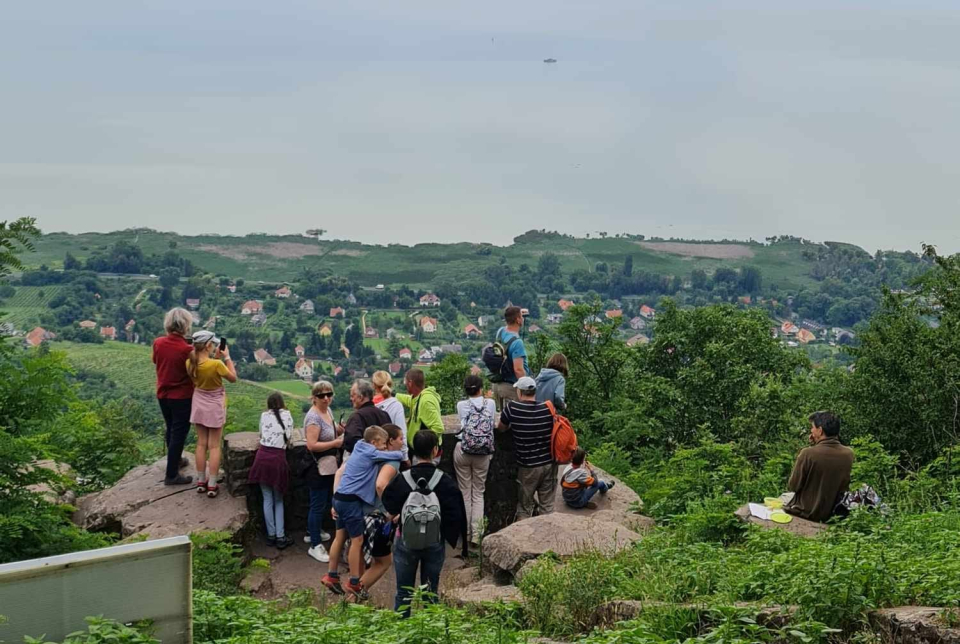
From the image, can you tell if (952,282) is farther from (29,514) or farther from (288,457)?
(29,514)

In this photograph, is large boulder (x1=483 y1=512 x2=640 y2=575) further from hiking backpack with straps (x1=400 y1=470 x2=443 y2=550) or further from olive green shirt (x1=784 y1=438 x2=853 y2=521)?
olive green shirt (x1=784 y1=438 x2=853 y2=521)

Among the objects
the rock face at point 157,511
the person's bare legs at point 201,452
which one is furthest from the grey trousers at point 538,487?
the person's bare legs at point 201,452

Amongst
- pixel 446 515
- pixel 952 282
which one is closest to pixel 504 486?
pixel 446 515

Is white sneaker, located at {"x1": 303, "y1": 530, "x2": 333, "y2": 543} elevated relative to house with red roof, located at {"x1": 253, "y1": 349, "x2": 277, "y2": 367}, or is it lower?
elevated

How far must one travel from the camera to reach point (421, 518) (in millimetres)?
7359

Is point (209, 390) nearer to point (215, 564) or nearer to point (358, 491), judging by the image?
point (215, 564)

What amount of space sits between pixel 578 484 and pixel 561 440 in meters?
0.82

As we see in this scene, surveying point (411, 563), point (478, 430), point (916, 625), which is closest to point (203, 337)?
point (478, 430)

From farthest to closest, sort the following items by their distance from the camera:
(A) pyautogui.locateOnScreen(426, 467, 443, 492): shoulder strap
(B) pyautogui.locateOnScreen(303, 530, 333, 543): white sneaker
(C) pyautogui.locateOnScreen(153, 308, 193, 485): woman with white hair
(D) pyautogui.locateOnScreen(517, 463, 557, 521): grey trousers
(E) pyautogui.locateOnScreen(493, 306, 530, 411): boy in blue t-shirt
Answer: (E) pyautogui.locateOnScreen(493, 306, 530, 411): boy in blue t-shirt < (B) pyautogui.locateOnScreen(303, 530, 333, 543): white sneaker < (D) pyautogui.locateOnScreen(517, 463, 557, 521): grey trousers < (C) pyautogui.locateOnScreen(153, 308, 193, 485): woman with white hair < (A) pyautogui.locateOnScreen(426, 467, 443, 492): shoulder strap

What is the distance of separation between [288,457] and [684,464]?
15.9ft

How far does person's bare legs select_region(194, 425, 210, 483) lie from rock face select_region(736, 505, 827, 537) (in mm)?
5798

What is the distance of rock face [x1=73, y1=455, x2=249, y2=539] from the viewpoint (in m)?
9.79

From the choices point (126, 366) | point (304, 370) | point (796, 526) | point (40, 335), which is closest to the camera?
point (796, 526)

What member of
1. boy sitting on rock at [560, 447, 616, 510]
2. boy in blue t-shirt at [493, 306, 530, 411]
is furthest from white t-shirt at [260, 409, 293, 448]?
boy sitting on rock at [560, 447, 616, 510]
